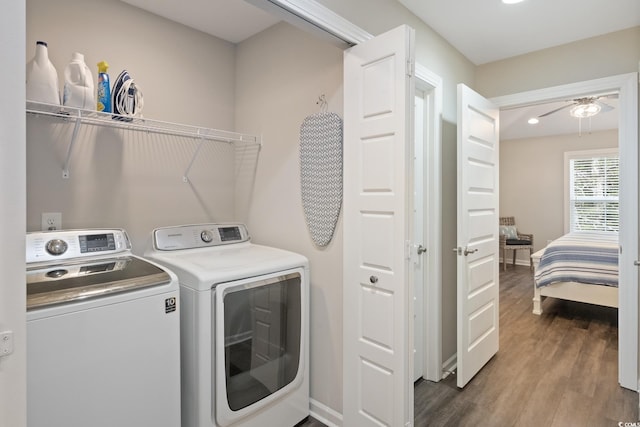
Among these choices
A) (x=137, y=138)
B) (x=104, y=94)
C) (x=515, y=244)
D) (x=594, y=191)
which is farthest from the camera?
(x=515, y=244)

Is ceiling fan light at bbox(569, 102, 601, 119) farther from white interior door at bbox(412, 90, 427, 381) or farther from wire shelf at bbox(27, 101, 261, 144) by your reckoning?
wire shelf at bbox(27, 101, 261, 144)

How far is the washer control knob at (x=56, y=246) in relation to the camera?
1569 mm

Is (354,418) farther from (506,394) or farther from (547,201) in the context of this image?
(547,201)

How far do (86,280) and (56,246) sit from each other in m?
0.43

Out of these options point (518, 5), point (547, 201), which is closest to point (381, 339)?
point (518, 5)

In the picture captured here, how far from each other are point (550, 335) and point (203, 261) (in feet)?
10.7

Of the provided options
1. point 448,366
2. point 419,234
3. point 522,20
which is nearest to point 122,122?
point 419,234

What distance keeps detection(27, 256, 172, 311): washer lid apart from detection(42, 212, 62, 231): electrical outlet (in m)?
0.33

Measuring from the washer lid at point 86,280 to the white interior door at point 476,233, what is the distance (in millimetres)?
1868

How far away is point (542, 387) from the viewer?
237 centimetres

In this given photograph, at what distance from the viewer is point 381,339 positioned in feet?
5.41

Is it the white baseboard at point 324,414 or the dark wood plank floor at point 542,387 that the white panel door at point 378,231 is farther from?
the dark wood plank floor at point 542,387

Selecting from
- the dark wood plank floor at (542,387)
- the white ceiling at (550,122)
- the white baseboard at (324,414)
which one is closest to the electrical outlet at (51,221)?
the white baseboard at (324,414)
